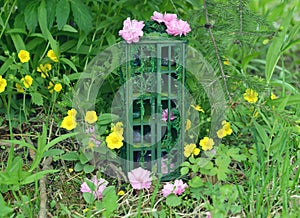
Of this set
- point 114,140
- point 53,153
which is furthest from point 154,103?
point 53,153

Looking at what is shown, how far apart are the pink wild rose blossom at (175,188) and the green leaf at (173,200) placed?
2cm

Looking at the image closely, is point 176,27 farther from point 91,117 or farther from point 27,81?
point 27,81

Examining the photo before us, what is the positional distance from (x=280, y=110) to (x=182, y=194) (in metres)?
0.44

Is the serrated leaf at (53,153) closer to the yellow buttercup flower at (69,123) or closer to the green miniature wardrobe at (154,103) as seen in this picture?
the yellow buttercup flower at (69,123)

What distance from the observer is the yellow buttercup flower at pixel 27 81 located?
219cm

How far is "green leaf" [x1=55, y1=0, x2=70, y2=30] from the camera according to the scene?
2.14 meters

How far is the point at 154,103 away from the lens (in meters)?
2.01

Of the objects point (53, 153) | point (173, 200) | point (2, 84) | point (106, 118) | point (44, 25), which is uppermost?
point (44, 25)

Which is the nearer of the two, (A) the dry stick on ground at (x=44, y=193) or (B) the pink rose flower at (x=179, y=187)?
(A) the dry stick on ground at (x=44, y=193)

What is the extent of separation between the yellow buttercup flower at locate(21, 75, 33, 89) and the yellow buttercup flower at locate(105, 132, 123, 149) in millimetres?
386

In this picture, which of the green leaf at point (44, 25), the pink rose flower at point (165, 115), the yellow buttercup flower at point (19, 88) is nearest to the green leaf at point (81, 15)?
the green leaf at point (44, 25)

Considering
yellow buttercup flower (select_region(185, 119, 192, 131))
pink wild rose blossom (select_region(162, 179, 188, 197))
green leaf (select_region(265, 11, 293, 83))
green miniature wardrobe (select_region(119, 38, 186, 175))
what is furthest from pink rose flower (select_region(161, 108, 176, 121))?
green leaf (select_region(265, 11, 293, 83))

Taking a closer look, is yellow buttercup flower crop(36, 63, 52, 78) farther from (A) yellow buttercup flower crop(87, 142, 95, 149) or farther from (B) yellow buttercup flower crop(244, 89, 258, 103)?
(B) yellow buttercup flower crop(244, 89, 258, 103)

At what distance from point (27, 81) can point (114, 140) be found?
43cm
